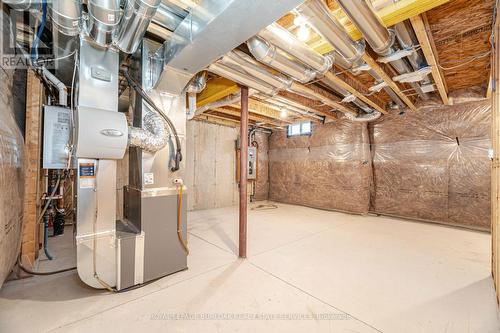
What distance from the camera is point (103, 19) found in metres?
1.29

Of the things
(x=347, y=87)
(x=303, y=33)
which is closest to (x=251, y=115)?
(x=347, y=87)

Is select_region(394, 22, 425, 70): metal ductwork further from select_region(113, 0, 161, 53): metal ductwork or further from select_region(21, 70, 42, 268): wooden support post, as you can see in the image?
select_region(21, 70, 42, 268): wooden support post

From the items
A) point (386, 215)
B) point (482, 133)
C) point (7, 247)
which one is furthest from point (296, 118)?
point (7, 247)

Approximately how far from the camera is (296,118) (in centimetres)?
512

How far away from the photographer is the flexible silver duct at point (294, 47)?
1.62m

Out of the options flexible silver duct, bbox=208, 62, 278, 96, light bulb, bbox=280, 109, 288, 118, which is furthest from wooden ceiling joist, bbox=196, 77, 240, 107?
light bulb, bbox=280, 109, 288, 118

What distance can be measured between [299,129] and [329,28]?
14.5ft

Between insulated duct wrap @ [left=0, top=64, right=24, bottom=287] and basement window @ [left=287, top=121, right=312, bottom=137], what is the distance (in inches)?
205

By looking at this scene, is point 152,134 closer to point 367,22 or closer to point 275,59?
point 275,59

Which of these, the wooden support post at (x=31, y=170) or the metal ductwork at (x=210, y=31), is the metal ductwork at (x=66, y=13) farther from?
the wooden support post at (x=31, y=170)

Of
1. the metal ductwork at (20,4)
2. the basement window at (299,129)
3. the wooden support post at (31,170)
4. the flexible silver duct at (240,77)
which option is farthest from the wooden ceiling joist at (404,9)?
the basement window at (299,129)

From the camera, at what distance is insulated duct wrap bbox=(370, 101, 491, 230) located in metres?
3.46

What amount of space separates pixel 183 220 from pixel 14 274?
159cm

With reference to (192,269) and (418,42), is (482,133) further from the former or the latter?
(192,269)
